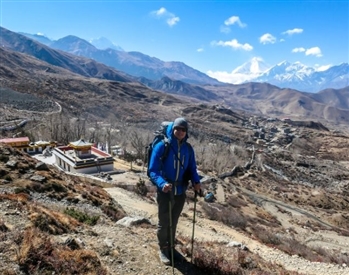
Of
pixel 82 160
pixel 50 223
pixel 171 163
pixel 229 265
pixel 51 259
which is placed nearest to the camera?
pixel 51 259

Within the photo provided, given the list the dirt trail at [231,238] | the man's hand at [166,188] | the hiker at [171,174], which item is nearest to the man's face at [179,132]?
the hiker at [171,174]

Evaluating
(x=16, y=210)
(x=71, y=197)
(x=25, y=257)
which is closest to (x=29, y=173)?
(x=71, y=197)

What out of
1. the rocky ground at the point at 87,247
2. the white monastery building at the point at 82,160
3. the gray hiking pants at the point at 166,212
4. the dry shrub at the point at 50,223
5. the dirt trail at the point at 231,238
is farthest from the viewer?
the white monastery building at the point at 82,160

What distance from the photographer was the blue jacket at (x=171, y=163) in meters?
6.00

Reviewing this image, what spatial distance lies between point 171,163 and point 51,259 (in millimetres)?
2683

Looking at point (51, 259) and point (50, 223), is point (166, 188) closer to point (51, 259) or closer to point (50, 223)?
point (51, 259)

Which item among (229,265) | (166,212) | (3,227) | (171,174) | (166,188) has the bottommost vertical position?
(229,265)

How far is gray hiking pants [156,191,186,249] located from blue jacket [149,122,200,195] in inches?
6.6

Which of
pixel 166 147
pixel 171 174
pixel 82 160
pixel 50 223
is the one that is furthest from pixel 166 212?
pixel 82 160

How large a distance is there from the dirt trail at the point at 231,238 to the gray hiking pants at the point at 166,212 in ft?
18.3

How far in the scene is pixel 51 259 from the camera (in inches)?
221

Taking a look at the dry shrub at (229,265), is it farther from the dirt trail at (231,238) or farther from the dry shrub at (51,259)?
the dirt trail at (231,238)

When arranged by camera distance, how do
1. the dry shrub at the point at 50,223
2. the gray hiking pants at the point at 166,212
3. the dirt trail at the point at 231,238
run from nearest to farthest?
1. the gray hiking pants at the point at 166,212
2. the dry shrub at the point at 50,223
3. the dirt trail at the point at 231,238

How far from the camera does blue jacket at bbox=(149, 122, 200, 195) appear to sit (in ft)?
19.7
